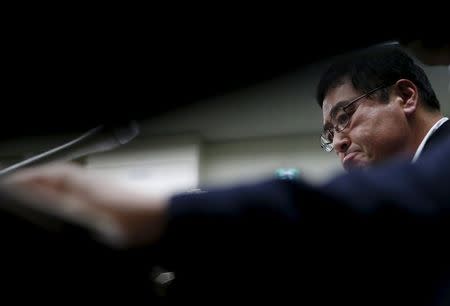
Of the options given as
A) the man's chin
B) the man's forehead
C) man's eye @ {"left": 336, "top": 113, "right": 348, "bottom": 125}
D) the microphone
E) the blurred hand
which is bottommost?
the blurred hand

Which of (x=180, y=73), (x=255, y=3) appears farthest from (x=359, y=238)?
(x=255, y=3)

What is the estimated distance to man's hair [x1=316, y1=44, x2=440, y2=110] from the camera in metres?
1.05

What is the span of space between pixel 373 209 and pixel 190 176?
3300 mm

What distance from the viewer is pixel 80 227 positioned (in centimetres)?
25

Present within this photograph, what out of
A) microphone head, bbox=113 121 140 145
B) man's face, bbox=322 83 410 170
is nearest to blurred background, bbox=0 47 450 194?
man's face, bbox=322 83 410 170

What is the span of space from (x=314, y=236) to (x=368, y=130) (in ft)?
2.64

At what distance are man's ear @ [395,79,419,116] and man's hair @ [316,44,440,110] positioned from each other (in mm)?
11

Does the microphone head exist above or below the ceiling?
below

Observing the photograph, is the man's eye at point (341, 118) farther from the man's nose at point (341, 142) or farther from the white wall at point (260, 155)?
the white wall at point (260, 155)

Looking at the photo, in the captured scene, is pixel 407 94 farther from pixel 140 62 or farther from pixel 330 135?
pixel 140 62

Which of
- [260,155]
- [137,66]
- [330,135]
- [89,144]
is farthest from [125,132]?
[260,155]

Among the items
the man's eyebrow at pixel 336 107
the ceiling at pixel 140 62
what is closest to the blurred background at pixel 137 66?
the ceiling at pixel 140 62

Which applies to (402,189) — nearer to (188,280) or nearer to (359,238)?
(359,238)

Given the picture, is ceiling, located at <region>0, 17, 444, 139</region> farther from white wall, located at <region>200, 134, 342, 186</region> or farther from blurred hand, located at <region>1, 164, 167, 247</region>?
white wall, located at <region>200, 134, 342, 186</region>
